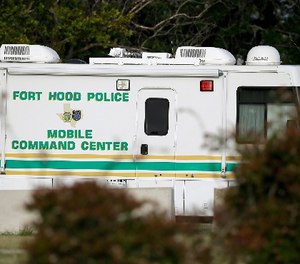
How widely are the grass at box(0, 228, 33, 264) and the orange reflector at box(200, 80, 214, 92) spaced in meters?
3.42

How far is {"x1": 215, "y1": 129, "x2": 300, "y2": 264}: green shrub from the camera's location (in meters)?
6.18

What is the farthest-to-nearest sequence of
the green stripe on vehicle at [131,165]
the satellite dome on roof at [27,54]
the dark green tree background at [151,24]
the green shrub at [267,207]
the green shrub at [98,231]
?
the dark green tree background at [151,24] < the satellite dome on roof at [27,54] < the green stripe on vehicle at [131,165] < the green shrub at [267,207] < the green shrub at [98,231]

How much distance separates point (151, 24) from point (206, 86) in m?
11.0

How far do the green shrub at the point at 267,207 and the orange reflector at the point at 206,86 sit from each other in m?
8.26

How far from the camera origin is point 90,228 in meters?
5.44

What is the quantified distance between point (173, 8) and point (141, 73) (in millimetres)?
10841

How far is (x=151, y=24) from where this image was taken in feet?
83.9

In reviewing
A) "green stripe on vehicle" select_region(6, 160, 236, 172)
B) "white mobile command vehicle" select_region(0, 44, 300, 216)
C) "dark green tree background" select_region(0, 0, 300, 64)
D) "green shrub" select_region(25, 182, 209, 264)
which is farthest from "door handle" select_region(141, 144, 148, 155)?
"green shrub" select_region(25, 182, 209, 264)

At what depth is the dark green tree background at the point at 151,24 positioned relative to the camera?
23.6m

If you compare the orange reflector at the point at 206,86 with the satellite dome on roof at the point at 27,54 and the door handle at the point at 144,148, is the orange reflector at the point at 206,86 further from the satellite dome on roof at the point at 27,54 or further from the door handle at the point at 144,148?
the satellite dome on roof at the point at 27,54

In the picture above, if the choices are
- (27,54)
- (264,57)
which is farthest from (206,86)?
(27,54)

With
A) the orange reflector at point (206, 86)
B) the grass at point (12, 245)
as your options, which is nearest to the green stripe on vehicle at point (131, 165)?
the orange reflector at point (206, 86)

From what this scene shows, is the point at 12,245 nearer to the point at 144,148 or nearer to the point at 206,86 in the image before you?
the point at 144,148

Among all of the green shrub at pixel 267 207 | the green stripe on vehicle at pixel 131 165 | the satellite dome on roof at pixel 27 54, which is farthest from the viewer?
the satellite dome on roof at pixel 27 54
